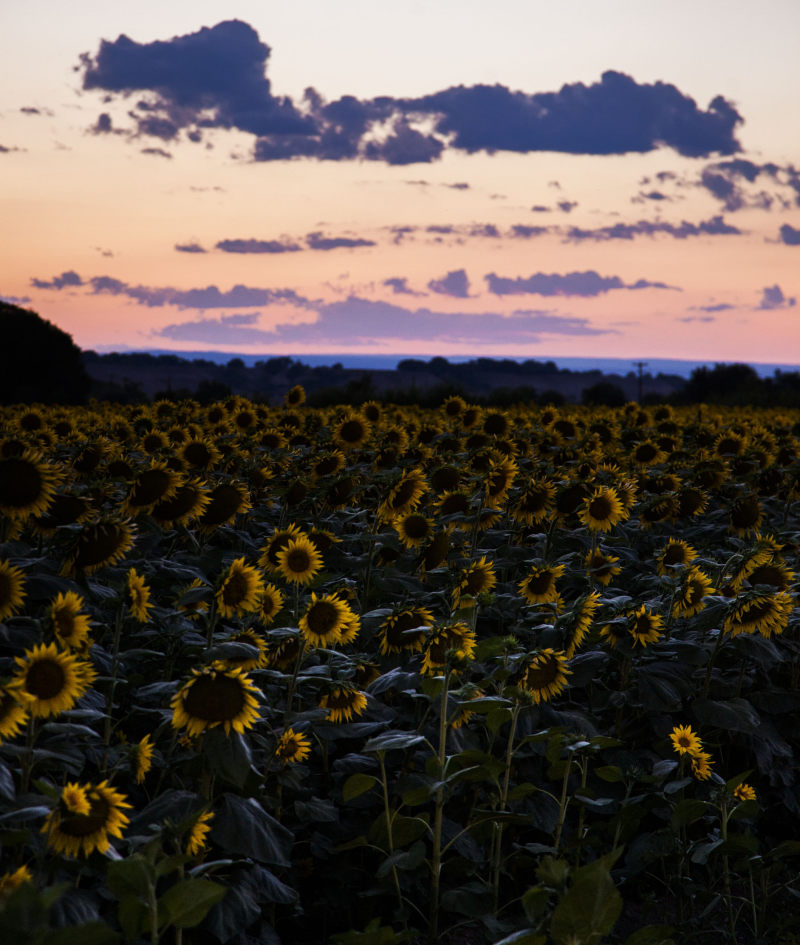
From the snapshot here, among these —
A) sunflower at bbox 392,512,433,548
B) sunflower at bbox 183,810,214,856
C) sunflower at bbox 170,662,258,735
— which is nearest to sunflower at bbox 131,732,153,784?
sunflower at bbox 170,662,258,735

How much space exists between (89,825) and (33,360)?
168 ft

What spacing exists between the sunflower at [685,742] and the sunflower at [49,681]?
2.85m

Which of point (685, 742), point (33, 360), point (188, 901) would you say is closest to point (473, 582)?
point (685, 742)

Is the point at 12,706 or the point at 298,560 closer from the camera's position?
the point at 12,706

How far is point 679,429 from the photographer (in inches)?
409

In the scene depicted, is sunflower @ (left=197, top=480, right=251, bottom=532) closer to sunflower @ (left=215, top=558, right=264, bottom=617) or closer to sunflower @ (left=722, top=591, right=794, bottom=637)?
sunflower @ (left=215, top=558, right=264, bottom=617)

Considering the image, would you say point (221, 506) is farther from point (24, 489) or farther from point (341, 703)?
point (341, 703)

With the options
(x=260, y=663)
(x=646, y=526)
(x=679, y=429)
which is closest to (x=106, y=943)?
(x=260, y=663)

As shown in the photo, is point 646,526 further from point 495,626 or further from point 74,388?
point 74,388

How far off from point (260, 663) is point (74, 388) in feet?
167

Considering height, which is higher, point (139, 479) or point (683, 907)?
point (139, 479)

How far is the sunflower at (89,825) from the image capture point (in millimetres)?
2881

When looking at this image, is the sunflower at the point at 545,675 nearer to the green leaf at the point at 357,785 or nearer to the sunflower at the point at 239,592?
the green leaf at the point at 357,785

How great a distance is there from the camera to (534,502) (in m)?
6.48
